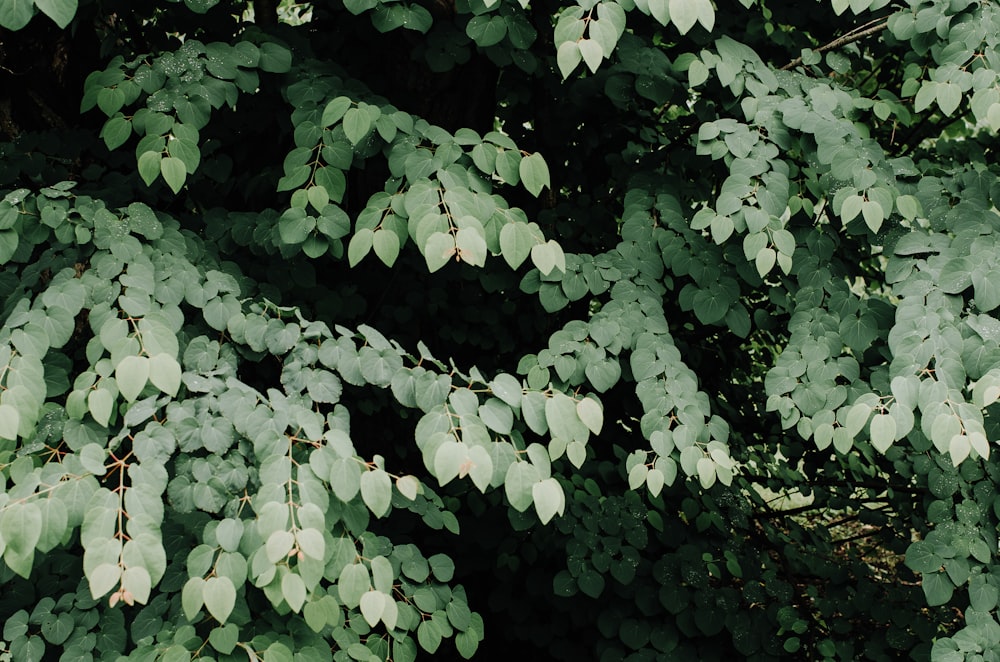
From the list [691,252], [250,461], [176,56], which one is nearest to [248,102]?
[176,56]

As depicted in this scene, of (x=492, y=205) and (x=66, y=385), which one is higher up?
(x=492, y=205)

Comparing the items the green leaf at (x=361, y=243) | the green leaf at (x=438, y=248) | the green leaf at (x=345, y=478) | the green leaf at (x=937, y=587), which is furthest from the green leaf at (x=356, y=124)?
the green leaf at (x=937, y=587)

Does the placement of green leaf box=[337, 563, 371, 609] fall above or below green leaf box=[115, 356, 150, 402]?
below

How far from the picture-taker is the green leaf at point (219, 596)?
1.59m

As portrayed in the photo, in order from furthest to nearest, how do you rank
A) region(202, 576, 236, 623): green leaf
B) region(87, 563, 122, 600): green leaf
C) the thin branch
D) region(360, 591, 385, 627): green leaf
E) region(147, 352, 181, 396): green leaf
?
1. the thin branch
2. region(360, 591, 385, 627): green leaf
3. region(147, 352, 181, 396): green leaf
4. region(202, 576, 236, 623): green leaf
5. region(87, 563, 122, 600): green leaf

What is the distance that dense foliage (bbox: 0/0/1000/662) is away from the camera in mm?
1788

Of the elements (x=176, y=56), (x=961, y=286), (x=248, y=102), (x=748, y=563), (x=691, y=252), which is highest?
(x=176, y=56)

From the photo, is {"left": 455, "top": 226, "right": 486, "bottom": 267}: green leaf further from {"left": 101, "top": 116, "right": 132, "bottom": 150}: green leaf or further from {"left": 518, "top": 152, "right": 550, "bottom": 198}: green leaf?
{"left": 101, "top": 116, "right": 132, "bottom": 150}: green leaf

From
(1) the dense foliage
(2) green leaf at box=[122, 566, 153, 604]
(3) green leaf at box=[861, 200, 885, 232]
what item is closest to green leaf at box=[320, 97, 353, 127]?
(1) the dense foliage

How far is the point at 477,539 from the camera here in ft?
11.1

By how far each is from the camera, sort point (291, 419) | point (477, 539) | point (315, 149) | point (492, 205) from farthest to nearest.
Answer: point (477, 539) < point (315, 149) < point (492, 205) < point (291, 419)

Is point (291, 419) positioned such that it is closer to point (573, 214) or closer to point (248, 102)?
point (248, 102)

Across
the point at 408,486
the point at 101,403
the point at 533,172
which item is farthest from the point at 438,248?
the point at 101,403

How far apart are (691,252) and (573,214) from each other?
74cm
